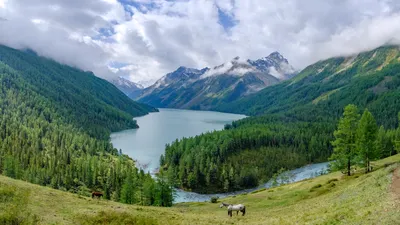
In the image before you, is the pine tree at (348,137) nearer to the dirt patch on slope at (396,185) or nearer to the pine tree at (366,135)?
the pine tree at (366,135)

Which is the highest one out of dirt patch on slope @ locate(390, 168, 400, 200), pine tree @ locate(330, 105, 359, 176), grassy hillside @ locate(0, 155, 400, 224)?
pine tree @ locate(330, 105, 359, 176)

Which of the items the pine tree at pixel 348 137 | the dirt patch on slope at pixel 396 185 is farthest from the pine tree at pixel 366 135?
the dirt patch on slope at pixel 396 185

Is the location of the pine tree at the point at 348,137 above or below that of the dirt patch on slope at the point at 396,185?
above

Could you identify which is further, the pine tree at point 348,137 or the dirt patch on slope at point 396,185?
the pine tree at point 348,137

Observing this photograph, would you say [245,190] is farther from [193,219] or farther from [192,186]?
[193,219]

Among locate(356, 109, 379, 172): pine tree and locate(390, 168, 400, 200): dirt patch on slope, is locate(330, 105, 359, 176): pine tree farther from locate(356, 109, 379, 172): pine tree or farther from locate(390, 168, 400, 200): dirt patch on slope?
locate(390, 168, 400, 200): dirt patch on slope

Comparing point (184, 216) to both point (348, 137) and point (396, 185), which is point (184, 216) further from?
point (348, 137)

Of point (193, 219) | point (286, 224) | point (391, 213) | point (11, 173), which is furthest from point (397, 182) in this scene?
point (11, 173)

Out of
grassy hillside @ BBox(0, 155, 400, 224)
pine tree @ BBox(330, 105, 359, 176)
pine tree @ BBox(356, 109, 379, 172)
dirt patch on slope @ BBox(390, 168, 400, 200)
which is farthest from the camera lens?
pine tree @ BBox(330, 105, 359, 176)

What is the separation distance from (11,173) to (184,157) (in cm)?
9329

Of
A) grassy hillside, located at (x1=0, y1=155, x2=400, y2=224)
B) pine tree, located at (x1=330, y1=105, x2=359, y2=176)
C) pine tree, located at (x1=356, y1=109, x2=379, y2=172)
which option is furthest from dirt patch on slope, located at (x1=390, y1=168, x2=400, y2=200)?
pine tree, located at (x1=330, y1=105, x2=359, y2=176)

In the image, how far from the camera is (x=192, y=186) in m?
155

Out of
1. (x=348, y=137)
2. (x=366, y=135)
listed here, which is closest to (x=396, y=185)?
(x=366, y=135)

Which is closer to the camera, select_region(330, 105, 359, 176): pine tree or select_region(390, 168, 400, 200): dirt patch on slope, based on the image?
select_region(390, 168, 400, 200): dirt patch on slope
